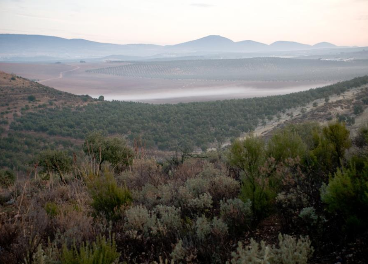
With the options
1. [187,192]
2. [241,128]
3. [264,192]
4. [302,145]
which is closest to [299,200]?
[264,192]

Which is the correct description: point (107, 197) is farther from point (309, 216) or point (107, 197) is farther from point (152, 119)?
point (152, 119)

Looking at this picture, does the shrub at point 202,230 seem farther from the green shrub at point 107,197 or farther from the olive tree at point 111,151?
the olive tree at point 111,151

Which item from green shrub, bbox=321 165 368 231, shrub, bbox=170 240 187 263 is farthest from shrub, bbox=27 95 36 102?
green shrub, bbox=321 165 368 231

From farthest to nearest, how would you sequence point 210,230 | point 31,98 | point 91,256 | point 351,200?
point 31,98 < point 210,230 < point 351,200 < point 91,256

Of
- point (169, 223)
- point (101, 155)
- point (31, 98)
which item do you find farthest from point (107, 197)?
point (31, 98)

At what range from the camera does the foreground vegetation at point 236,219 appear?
10.6 ft

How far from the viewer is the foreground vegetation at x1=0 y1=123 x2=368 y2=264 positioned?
3.23 metres

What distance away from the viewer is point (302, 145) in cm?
559

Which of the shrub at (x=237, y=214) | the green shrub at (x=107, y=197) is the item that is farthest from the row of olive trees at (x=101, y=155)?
the shrub at (x=237, y=214)

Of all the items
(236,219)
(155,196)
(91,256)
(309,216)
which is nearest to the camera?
(91,256)

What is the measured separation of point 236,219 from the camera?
13.8 feet

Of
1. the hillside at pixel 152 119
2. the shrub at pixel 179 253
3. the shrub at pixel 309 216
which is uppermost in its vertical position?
the shrub at pixel 309 216

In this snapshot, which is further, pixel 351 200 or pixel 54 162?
pixel 54 162

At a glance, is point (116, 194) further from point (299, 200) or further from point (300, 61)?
point (300, 61)
